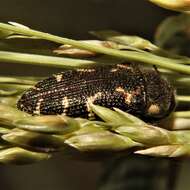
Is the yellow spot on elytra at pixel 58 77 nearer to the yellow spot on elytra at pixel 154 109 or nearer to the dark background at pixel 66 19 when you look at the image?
the yellow spot on elytra at pixel 154 109

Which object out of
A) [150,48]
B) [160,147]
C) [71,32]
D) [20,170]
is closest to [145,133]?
[160,147]

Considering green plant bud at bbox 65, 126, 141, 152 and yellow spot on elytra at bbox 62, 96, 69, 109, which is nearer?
green plant bud at bbox 65, 126, 141, 152

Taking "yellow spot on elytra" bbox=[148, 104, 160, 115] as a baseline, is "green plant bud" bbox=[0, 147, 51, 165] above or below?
below

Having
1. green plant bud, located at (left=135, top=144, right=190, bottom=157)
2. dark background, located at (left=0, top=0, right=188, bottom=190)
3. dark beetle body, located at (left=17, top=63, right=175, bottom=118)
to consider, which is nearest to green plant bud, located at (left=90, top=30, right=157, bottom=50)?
dark beetle body, located at (left=17, top=63, right=175, bottom=118)

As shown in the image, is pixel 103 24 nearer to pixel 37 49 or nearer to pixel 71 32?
pixel 71 32

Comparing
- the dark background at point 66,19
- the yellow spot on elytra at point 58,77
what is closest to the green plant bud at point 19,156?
the yellow spot on elytra at point 58,77

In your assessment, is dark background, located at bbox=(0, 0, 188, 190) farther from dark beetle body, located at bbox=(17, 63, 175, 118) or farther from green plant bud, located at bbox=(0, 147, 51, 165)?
green plant bud, located at bbox=(0, 147, 51, 165)
